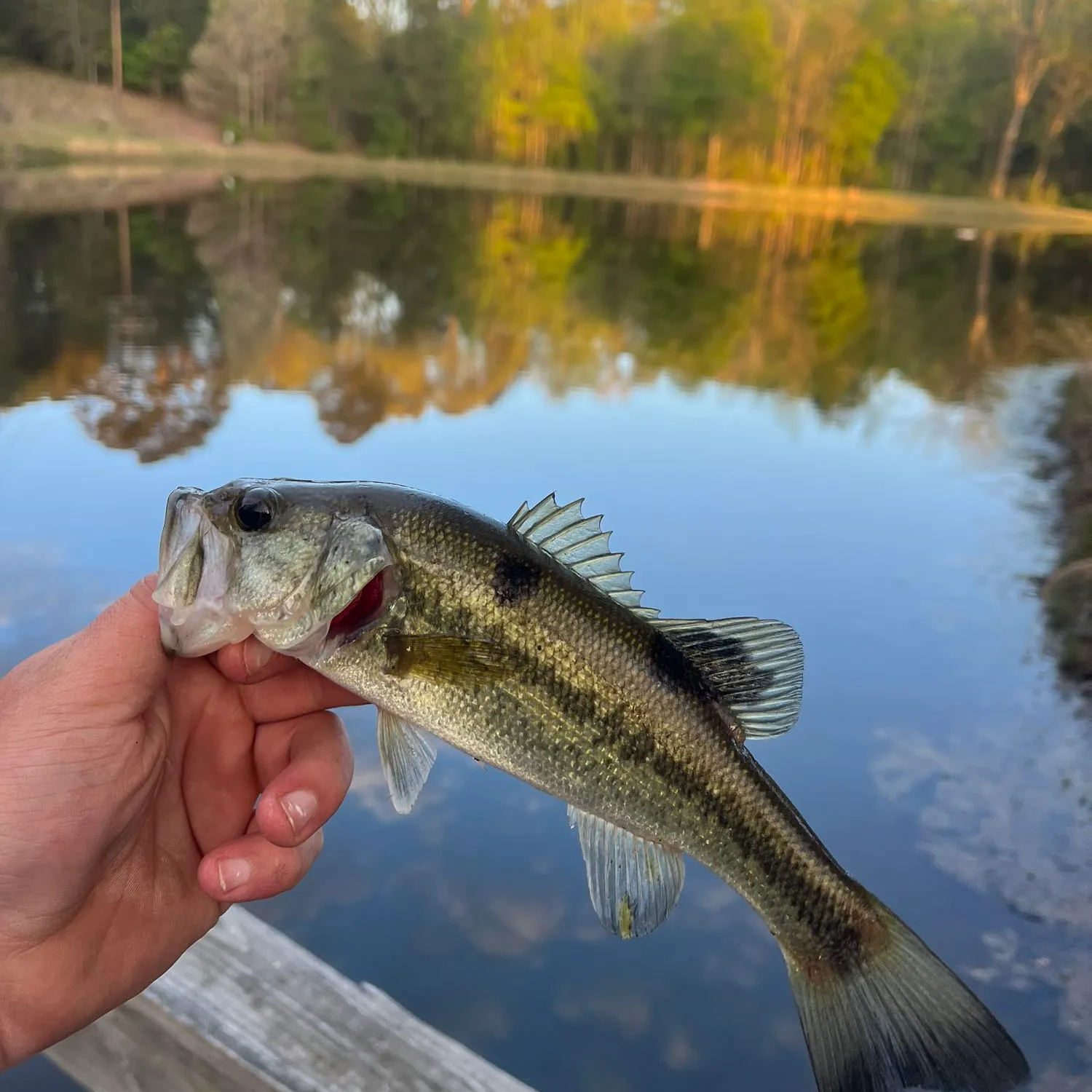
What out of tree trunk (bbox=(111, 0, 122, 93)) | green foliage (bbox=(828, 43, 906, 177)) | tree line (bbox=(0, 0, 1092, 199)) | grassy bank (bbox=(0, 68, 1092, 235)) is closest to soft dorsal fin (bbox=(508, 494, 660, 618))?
grassy bank (bbox=(0, 68, 1092, 235))

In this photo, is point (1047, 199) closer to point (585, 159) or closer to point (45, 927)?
point (585, 159)

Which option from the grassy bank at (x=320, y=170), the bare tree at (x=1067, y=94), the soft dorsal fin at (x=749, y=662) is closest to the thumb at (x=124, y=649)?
the soft dorsal fin at (x=749, y=662)

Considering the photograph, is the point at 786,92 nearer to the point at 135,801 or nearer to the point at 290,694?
the point at 290,694

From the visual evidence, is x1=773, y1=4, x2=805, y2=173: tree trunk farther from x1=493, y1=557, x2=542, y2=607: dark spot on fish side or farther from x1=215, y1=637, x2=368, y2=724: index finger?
x1=493, y1=557, x2=542, y2=607: dark spot on fish side

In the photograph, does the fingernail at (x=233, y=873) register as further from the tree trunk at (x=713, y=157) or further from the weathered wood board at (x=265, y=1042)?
the tree trunk at (x=713, y=157)

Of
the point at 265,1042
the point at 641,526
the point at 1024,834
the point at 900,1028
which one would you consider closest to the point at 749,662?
the point at 900,1028

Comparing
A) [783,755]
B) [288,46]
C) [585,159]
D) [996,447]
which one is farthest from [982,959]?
[585,159]
